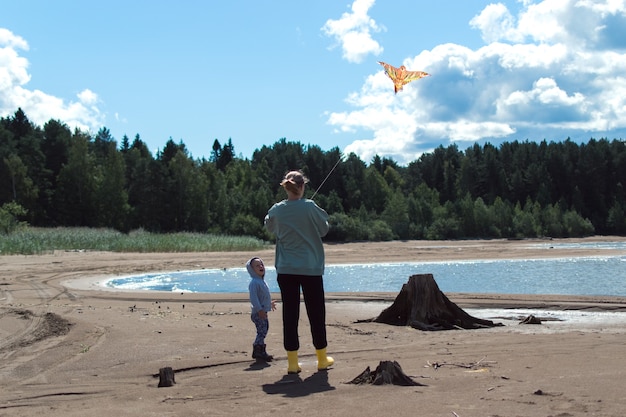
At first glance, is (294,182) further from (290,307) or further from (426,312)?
(426,312)

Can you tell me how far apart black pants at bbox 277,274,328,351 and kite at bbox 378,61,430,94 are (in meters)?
5.71

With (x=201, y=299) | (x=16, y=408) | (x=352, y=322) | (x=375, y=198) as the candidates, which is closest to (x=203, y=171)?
(x=375, y=198)

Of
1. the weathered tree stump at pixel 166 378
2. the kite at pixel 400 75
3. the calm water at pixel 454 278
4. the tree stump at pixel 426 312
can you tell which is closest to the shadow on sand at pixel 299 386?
the weathered tree stump at pixel 166 378

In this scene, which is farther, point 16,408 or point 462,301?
point 462,301

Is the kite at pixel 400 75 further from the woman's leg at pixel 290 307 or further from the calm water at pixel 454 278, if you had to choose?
the calm water at pixel 454 278

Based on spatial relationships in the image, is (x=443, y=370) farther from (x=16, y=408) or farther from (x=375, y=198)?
(x=375, y=198)

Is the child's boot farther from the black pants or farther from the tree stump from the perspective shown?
the tree stump

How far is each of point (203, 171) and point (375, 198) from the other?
79.4ft

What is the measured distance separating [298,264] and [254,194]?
2769 inches

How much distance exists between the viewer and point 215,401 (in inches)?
220

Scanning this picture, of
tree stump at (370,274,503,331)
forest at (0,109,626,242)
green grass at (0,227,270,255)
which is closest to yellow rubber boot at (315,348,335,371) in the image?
tree stump at (370,274,503,331)

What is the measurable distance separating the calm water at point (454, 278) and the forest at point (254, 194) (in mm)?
27763

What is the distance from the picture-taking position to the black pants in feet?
22.3

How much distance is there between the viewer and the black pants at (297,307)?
6.80 meters
